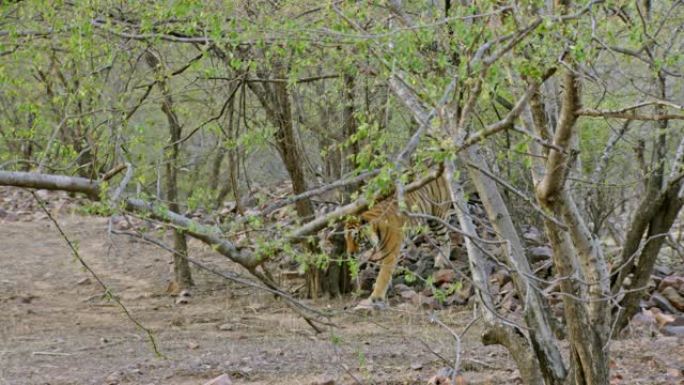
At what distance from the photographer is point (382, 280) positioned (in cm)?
1117

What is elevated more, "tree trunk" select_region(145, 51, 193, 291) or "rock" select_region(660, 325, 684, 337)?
"tree trunk" select_region(145, 51, 193, 291)

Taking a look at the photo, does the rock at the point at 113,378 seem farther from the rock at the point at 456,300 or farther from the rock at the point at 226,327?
the rock at the point at 456,300

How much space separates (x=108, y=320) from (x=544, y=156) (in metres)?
7.42

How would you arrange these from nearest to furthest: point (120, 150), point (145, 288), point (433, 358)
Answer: point (120, 150), point (433, 358), point (145, 288)

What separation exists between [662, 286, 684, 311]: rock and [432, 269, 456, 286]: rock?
2575 mm

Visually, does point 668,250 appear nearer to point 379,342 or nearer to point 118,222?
point 379,342

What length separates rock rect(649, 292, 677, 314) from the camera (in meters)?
10.4

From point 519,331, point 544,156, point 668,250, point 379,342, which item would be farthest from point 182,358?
point 668,250

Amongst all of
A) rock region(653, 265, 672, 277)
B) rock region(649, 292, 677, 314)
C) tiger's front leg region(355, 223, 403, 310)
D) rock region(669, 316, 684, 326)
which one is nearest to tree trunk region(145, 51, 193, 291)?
tiger's front leg region(355, 223, 403, 310)

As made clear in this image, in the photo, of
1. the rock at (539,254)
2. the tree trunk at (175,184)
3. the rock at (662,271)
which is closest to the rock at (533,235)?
the rock at (539,254)

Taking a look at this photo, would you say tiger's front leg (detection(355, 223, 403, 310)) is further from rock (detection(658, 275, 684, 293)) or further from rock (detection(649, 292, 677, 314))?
rock (detection(658, 275, 684, 293))

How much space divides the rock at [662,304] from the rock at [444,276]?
8.11 feet

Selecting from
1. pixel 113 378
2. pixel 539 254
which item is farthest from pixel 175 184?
pixel 113 378

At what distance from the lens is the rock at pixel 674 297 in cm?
1041
